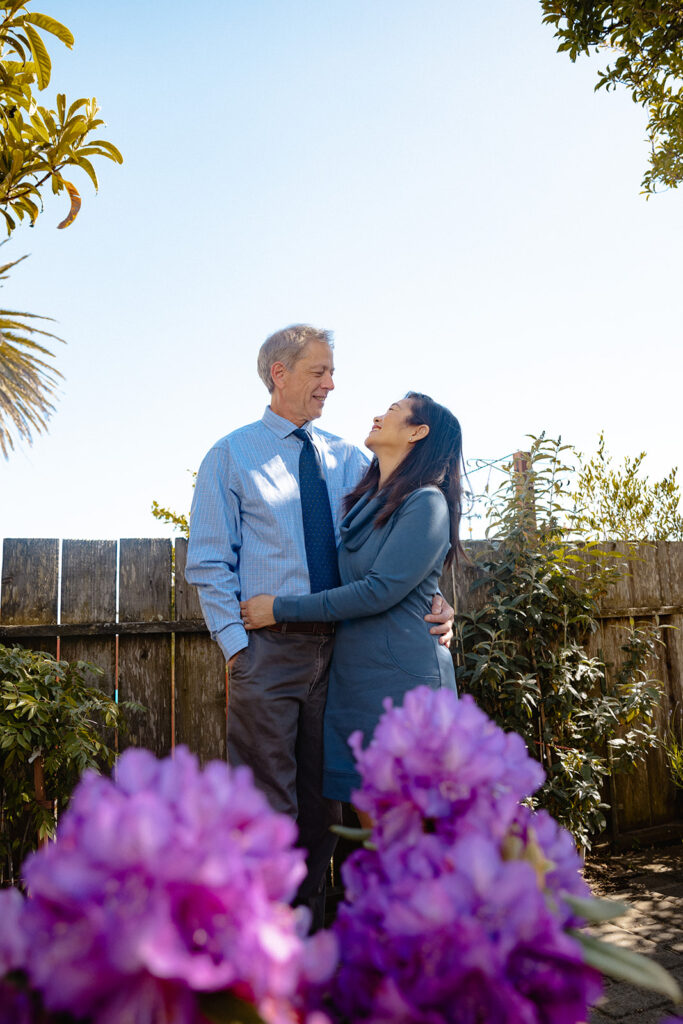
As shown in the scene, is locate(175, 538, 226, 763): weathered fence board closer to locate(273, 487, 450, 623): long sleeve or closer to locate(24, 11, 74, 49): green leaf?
locate(273, 487, 450, 623): long sleeve

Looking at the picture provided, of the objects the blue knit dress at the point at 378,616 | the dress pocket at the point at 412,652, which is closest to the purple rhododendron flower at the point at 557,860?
the blue knit dress at the point at 378,616

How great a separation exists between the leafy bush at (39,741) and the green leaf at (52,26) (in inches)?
79.9

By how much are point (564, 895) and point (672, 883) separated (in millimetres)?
3755

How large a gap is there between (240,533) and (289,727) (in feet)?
2.05

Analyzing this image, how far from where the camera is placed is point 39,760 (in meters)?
2.89

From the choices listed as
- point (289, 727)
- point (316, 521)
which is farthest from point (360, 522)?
point (289, 727)

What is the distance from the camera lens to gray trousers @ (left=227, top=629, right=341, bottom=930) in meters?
2.28

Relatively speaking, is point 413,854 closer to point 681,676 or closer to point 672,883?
point 672,883

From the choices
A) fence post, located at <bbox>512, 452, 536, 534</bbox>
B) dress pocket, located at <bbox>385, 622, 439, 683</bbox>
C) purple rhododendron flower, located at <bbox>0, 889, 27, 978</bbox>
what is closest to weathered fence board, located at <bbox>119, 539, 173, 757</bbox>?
dress pocket, located at <bbox>385, 622, 439, 683</bbox>

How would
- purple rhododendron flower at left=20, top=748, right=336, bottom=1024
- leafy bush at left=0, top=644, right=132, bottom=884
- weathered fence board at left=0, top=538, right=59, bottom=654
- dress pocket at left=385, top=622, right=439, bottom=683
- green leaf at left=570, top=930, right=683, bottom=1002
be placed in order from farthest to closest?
weathered fence board at left=0, top=538, right=59, bottom=654, leafy bush at left=0, top=644, right=132, bottom=884, dress pocket at left=385, top=622, right=439, bottom=683, green leaf at left=570, top=930, right=683, bottom=1002, purple rhododendron flower at left=20, top=748, right=336, bottom=1024

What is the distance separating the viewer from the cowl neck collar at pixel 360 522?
226 centimetres

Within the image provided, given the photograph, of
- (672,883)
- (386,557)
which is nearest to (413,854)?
(386,557)

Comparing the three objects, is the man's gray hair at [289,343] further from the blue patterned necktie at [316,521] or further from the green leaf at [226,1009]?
the green leaf at [226,1009]

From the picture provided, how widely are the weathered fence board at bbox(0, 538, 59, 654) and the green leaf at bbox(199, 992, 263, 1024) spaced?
10.6 ft
